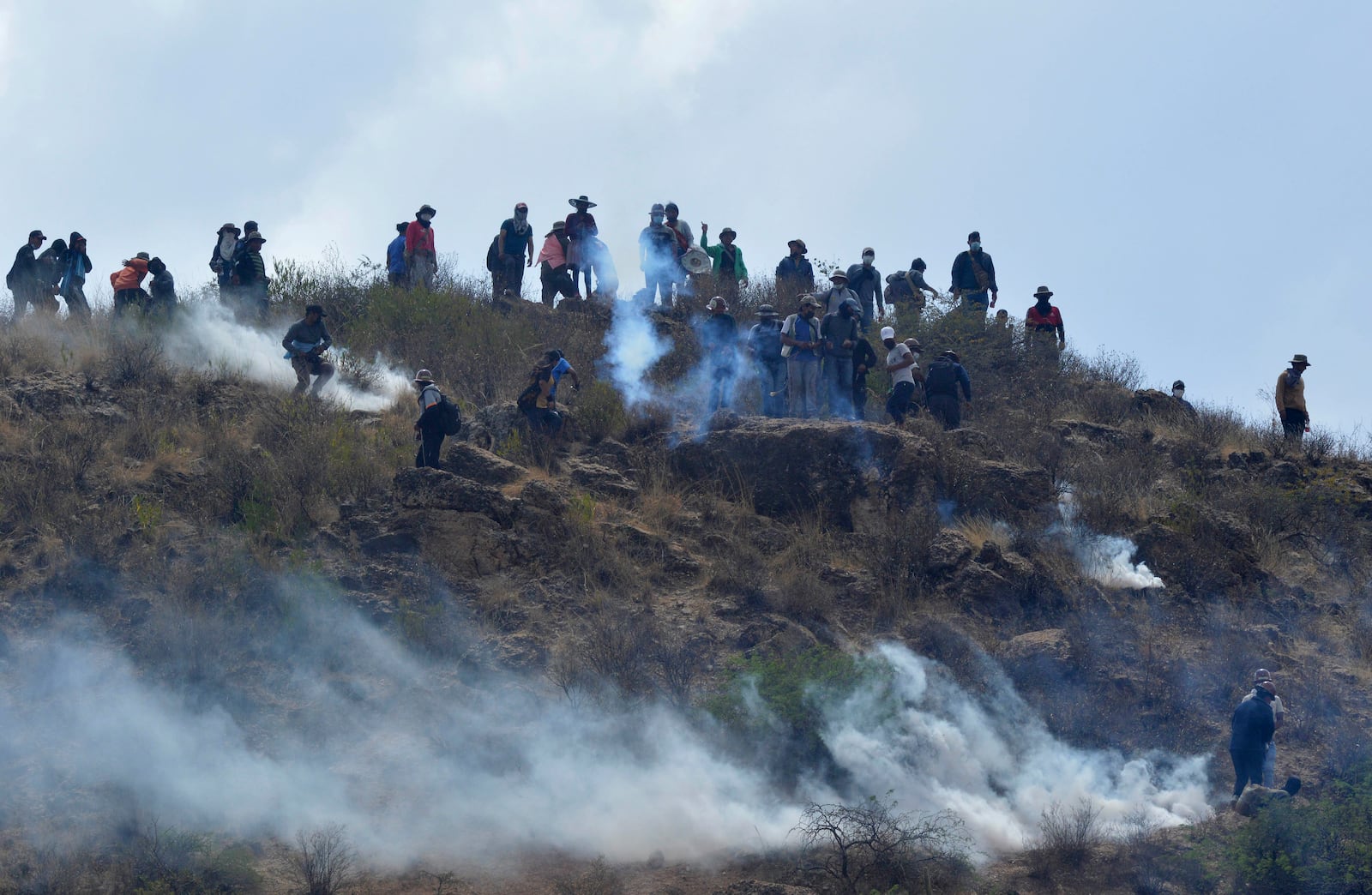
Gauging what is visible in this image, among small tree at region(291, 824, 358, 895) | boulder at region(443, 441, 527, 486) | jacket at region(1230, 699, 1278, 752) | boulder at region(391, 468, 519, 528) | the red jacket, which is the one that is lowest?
small tree at region(291, 824, 358, 895)

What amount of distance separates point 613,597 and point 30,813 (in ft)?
16.7

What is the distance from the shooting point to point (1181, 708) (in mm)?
12625

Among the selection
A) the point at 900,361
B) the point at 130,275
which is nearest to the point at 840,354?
the point at 900,361

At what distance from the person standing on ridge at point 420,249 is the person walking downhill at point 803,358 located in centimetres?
646

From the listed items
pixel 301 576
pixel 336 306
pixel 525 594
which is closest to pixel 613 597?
pixel 525 594

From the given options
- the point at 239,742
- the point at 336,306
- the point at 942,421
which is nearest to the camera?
the point at 239,742

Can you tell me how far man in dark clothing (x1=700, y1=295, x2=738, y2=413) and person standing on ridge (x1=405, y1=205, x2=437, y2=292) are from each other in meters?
5.25

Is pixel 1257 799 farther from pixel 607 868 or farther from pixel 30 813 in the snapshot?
pixel 30 813

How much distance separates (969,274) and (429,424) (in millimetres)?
9196

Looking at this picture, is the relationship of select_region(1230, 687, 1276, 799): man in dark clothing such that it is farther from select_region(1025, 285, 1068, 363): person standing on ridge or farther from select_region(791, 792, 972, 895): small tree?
select_region(1025, 285, 1068, 363): person standing on ridge

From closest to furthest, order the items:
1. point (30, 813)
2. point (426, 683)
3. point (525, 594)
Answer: point (30, 813) → point (426, 683) → point (525, 594)

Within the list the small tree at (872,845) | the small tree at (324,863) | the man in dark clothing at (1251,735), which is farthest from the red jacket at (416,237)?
the man in dark clothing at (1251,735)

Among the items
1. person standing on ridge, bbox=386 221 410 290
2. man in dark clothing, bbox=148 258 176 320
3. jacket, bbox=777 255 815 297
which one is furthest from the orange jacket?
jacket, bbox=777 255 815 297

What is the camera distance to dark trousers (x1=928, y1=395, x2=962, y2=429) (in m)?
16.1
